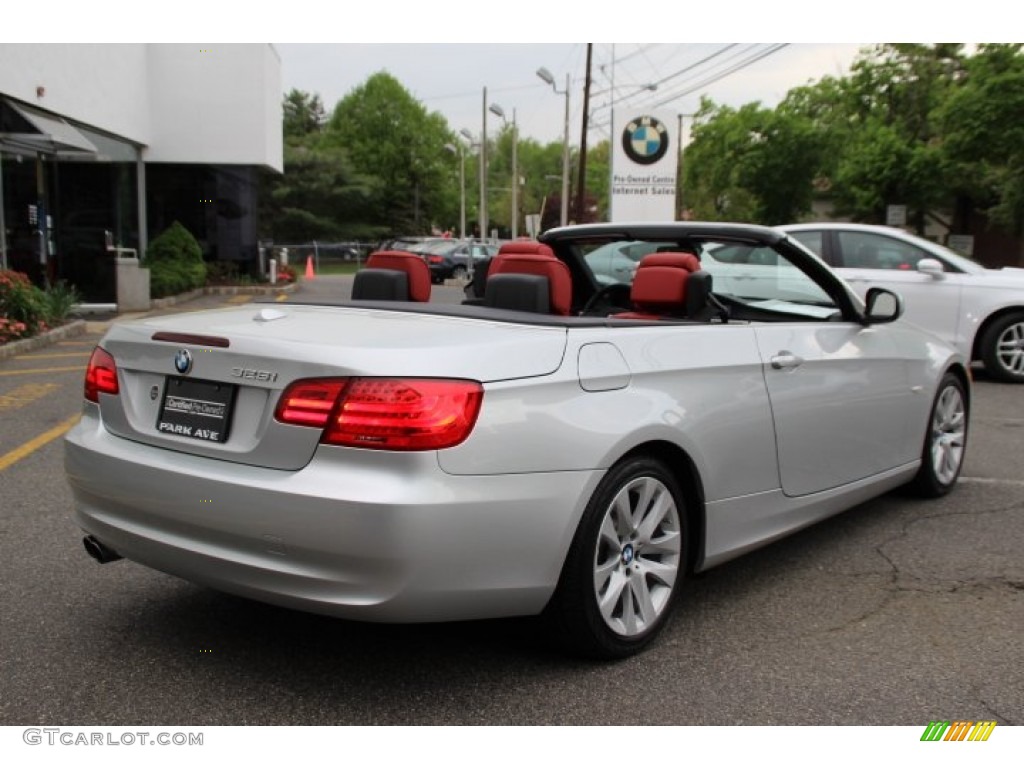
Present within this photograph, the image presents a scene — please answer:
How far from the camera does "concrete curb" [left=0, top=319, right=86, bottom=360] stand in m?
11.1

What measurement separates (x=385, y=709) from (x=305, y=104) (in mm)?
102369

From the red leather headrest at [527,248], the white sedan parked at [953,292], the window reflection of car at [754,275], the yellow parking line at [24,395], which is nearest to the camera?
the red leather headrest at [527,248]

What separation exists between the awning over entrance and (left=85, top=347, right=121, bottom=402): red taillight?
39.9 feet

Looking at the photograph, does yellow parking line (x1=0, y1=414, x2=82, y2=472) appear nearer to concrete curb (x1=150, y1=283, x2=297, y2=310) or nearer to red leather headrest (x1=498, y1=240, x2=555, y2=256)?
red leather headrest (x1=498, y1=240, x2=555, y2=256)

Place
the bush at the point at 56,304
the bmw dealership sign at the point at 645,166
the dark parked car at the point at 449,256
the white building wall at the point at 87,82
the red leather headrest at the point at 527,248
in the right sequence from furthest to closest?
the dark parked car at the point at 449,256 < the bmw dealership sign at the point at 645,166 < the white building wall at the point at 87,82 < the bush at the point at 56,304 < the red leather headrest at the point at 527,248

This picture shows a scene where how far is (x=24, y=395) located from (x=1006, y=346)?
9.88 m

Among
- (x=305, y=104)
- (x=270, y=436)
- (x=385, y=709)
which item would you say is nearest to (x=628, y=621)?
(x=385, y=709)

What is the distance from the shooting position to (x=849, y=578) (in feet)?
13.9

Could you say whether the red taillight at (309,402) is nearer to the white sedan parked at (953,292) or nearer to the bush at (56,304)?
the white sedan parked at (953,292)

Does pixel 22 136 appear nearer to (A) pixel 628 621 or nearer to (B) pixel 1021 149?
(A) pixel 628 621

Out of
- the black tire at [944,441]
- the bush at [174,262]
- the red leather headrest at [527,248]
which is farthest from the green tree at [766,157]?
the red leather headrest at [527,248]

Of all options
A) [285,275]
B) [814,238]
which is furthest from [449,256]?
[814,238]

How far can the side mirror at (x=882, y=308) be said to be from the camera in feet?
15.4

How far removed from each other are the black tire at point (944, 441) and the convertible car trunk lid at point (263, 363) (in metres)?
3.13
